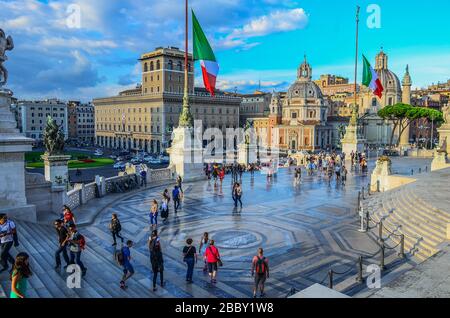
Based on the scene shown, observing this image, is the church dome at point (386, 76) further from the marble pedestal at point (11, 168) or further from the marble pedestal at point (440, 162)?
the marble pedestal at point (11, 168)

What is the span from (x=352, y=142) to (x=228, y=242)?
31.4 metres

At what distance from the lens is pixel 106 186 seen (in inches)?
853

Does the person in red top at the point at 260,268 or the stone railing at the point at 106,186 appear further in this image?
the stone railing at the point at 106,186

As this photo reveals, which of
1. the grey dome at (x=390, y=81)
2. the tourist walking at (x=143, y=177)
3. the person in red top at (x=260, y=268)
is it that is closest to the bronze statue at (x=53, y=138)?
the tourist walking at (x=143, y=177)

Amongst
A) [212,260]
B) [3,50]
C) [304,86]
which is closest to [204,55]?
[3,50]

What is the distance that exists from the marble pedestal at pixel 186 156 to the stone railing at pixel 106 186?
86 cm

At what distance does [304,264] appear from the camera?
11.1 meters

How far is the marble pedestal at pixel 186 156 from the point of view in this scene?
87.8 feet

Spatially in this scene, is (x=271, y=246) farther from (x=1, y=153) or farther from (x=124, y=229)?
(x=1, y=153)

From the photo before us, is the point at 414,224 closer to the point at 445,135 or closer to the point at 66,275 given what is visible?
the point at 66,275

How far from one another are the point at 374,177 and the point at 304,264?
14.4 metres

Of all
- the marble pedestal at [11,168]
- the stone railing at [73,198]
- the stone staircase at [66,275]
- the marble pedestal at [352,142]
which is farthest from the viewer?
the marble pedestal at [352,142]

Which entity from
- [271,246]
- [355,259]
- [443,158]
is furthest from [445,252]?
[443,158]

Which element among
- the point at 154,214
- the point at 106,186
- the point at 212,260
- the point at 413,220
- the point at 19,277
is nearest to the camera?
the point at 19,277
